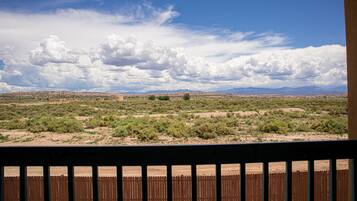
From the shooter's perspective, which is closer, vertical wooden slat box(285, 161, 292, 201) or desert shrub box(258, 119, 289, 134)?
vertical wooden slat box(285, 161, 292, 201)

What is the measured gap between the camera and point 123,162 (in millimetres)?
1377

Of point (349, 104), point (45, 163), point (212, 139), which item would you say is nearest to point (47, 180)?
point (45, 163)

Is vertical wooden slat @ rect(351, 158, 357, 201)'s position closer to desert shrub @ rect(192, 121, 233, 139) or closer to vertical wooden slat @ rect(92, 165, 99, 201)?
vertical wooden slat @ rect(92, 165, 99, 201)

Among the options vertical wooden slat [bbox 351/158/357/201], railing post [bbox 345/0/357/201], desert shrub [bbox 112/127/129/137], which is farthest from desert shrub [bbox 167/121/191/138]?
vertical wooden slat [bbox 351/158/357/201]

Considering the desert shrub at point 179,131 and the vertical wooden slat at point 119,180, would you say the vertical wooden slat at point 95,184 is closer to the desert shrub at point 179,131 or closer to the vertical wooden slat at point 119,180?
the vertical wooden slat at point 119,180

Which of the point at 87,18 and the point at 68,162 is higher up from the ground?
the point at 87,18

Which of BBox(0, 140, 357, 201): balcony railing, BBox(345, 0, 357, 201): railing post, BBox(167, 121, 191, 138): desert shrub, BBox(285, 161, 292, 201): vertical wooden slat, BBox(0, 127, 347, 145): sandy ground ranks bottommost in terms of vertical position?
BBox(0, 127, 347, 145): sandy ground

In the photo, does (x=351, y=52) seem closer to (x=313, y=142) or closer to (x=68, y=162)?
(x=313, y=142)

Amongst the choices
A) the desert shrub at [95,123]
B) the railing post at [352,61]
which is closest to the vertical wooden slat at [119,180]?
the railing post at [352,61]

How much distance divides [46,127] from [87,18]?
21330 mm

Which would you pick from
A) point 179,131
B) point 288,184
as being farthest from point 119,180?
point 179,131

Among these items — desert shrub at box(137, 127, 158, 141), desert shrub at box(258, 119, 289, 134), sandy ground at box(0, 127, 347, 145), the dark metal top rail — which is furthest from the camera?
desert shrub at box(258, 119, 289, 134)

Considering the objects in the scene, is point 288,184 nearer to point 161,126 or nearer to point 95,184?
point 95,184

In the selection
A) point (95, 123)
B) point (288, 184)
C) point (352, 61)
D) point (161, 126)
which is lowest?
point (161, 126)
